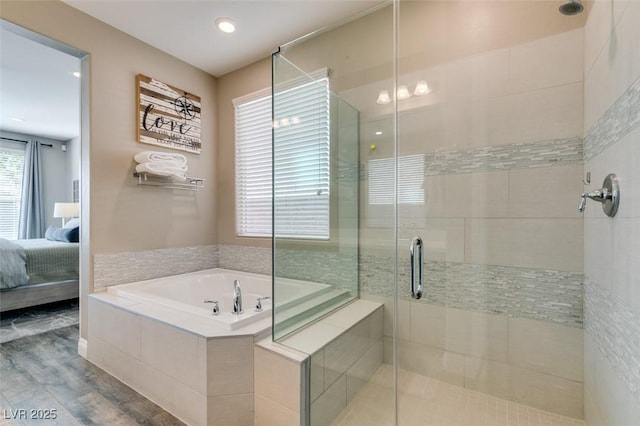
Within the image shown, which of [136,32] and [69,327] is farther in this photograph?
[69,327]

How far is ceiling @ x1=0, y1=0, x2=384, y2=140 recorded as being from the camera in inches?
86.8

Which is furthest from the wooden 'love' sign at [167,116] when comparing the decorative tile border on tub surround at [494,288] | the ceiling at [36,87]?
the decorative tile border on tub surround at [494,288]

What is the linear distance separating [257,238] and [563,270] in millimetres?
2385

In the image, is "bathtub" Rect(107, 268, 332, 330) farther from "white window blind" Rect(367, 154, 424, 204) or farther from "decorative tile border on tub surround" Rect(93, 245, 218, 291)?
"white window blind" Rect(367, 154, 424, 204)

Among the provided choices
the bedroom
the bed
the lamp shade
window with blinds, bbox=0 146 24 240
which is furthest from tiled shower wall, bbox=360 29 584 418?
window with blinds, bbox=0 146 24 240

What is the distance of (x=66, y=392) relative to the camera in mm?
1864

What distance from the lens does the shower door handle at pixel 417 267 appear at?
5.96 ft

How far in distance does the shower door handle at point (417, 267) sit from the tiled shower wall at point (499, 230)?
6 centimetres

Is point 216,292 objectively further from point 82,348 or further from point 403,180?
point 403,180

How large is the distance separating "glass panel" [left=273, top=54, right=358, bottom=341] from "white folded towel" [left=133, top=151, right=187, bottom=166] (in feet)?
3.99

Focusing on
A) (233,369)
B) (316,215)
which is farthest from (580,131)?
(233,369)

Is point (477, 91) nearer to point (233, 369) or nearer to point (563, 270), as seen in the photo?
point (563, 270)

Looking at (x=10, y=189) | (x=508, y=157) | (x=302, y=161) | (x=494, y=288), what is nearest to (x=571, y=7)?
(x=508, y=157)

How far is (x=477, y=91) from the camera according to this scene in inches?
71.6
